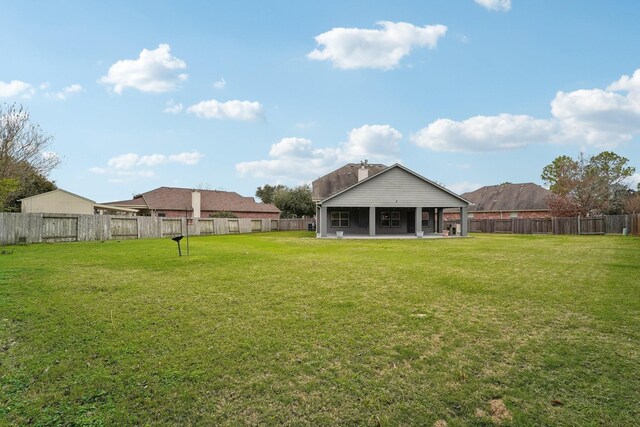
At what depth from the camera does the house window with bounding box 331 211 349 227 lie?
2997 centimetres

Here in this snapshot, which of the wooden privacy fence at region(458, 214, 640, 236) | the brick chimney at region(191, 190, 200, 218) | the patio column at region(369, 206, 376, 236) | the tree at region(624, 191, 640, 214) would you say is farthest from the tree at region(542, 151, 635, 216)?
the brick chimney at region(191, 190, 200, 218)

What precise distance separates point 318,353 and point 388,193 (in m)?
23.6

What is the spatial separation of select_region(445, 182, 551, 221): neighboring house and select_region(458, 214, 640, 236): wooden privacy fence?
24.4 feet

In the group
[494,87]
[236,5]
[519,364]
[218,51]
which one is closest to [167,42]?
[218,51]

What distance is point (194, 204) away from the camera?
45.9 m

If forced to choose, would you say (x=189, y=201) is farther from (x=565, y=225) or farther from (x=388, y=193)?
(x=565, y=225)

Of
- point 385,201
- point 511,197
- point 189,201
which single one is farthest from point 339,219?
point 511,197

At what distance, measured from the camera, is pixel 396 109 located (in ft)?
72.6

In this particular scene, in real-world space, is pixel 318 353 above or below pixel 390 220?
below

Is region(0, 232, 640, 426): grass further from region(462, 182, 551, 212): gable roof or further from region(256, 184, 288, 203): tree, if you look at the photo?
region(256, 184, 288, 203): tree

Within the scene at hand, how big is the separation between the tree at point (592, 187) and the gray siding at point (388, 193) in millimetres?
21590

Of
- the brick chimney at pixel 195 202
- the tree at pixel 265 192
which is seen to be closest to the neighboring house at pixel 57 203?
the brick chimney at pixel 195 202

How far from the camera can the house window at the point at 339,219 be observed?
2997 cm

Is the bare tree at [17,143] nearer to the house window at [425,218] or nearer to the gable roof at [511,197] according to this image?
the house window at [425,218]
